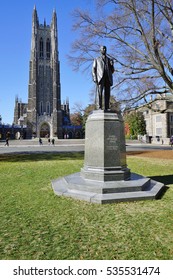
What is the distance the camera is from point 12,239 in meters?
3.38

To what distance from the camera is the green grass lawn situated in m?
2.98

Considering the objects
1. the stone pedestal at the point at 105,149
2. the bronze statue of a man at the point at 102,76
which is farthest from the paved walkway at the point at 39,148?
the stone pedestal at the point at 105,149

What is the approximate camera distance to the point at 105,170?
20.7ft

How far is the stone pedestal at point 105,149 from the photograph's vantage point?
20.8 feet

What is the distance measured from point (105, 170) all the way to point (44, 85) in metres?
71.9

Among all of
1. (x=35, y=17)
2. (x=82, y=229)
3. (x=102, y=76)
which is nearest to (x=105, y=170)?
(x=82, y=229)

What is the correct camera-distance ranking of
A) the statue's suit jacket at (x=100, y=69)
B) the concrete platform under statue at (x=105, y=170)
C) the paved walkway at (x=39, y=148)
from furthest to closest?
the paved walkway at (x=39, y=148), the statue's suit jacket at (x=100, y=69), the concrete platform under statue at (x=105, y=170)

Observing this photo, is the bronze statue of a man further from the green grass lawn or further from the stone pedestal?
the green grass lawn

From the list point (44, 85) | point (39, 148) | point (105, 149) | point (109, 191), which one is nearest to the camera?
point (109, 191)

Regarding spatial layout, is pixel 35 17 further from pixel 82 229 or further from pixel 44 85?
pixel 82 229

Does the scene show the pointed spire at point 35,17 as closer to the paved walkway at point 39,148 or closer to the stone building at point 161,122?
the stone building at point 161,122

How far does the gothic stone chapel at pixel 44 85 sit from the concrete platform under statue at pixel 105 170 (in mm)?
65427
